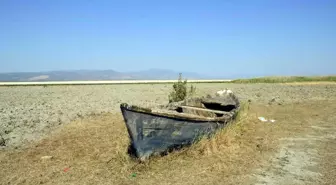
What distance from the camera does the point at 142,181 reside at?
8039 millimetres

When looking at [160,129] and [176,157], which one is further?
[176,157]

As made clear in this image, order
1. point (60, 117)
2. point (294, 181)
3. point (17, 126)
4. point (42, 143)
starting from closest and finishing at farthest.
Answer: point (294, 181), point (42, 143), point (17, 126), point (60, 117)

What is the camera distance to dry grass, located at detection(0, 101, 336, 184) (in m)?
8.23

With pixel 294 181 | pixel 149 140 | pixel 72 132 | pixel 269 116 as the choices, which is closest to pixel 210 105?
pixel 269 116

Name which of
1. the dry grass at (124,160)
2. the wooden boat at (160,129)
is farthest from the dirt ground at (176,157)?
the wooden boat at (160,129)

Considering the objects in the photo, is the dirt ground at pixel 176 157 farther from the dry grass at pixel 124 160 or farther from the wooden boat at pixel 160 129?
the wooden boat at pixel 160 129

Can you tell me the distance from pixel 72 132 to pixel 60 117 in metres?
4.41

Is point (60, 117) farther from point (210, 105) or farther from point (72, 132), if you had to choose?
point (210, 105)

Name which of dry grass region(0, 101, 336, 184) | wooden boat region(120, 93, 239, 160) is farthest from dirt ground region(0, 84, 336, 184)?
wooden boat region(120, 93, 239, 160)

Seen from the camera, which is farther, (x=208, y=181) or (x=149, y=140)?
(x=149, y=140)

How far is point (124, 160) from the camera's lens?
30.7 ft

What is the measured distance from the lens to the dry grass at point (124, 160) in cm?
823

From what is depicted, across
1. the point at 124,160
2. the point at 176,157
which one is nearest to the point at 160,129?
the point at 176,157

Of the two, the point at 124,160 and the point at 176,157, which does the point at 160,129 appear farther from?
the point at 124,160
